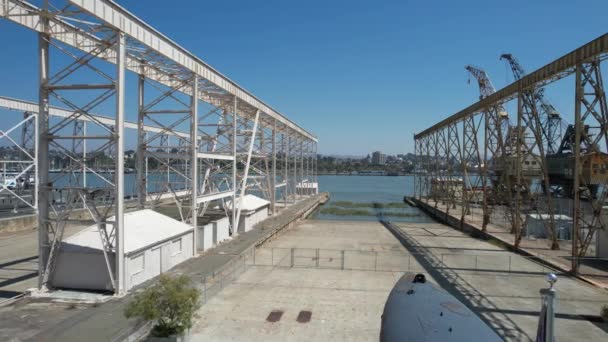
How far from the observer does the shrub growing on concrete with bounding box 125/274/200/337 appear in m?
10.8

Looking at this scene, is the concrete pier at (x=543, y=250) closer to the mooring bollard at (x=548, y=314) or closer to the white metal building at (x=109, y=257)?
the mooring bollard at (x=548, y=314)

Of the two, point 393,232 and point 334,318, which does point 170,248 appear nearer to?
point 334,318

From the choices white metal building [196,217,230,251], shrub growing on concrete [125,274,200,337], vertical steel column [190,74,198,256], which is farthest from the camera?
white metal building [196,217,230,251]

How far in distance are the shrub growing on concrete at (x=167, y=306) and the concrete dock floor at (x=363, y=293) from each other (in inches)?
48.3

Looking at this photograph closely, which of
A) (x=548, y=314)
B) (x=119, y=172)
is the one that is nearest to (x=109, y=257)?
(x=119, y=172)

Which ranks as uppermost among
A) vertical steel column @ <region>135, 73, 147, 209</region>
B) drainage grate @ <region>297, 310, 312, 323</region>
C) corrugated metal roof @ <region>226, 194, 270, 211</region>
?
vertical steel column @ <region>135, 73, 147, 209</region>

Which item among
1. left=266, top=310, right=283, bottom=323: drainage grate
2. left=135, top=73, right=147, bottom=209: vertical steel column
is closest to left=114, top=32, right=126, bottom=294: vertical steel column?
left=266, top=310, right=283, bottom=323: drainage grate

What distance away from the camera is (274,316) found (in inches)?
562

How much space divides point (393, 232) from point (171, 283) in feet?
92.0

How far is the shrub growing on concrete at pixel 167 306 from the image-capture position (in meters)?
10.8

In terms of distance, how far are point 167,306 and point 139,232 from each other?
8130 mm

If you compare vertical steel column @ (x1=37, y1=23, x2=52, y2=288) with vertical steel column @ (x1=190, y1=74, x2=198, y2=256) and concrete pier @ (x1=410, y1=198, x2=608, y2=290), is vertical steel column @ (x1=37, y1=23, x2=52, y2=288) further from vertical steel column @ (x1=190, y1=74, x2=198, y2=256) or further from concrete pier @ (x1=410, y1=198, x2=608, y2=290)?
concrete pier @ (x1=410, y1=198, x2=608, y2=290)

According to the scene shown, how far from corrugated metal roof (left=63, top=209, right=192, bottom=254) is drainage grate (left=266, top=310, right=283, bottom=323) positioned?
6.55 metres

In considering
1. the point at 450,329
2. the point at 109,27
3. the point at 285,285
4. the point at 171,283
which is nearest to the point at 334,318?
the point at 285,285
